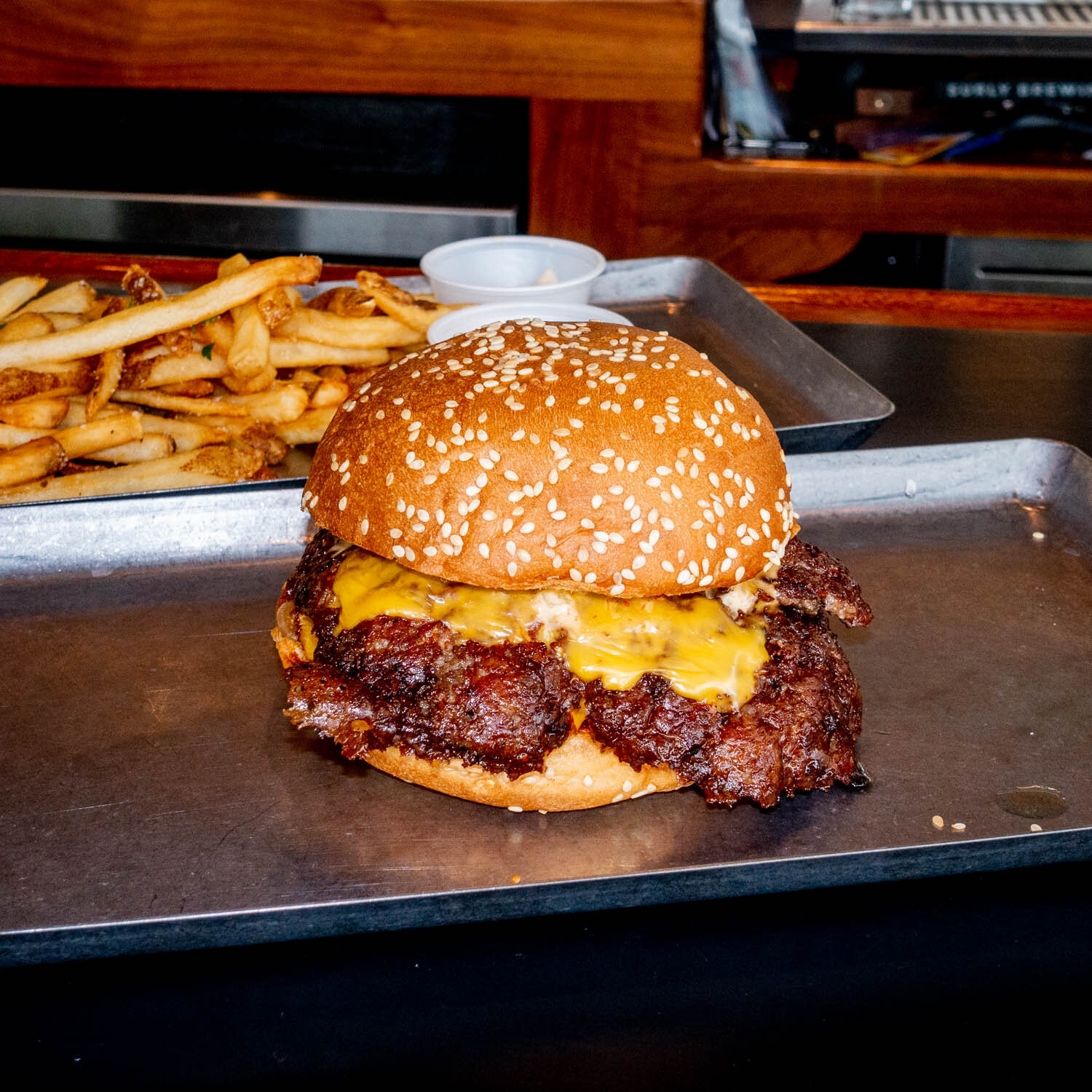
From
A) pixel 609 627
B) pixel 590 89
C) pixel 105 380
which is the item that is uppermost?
pixel 590 89

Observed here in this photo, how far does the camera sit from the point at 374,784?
207cm

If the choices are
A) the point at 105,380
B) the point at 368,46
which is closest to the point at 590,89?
the point at 368,46

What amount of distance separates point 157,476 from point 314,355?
1.96 feet

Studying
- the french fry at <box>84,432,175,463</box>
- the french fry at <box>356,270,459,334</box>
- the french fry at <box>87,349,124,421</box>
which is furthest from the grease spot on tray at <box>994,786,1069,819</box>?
the french fry at <box>87,349,124,421</box>

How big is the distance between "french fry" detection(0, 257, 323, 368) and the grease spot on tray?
7.32 ft

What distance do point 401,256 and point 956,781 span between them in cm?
448

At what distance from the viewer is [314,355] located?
3.23 meters

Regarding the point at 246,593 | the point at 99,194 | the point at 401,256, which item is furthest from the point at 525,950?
the point at 99,194

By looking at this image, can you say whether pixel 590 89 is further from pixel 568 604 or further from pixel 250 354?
pixel 568 604

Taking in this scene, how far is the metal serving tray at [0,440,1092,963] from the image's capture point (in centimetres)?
180

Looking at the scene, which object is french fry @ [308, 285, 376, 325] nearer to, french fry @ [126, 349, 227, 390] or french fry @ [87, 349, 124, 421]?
french fry @ [126, 349, 227, 390]

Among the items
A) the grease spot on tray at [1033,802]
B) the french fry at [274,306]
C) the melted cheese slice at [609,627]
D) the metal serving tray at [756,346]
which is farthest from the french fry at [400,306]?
the grease spot on tray at [1033,802]

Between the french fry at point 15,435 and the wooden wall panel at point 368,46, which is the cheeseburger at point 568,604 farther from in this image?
the wooden wall panel at point 368,46

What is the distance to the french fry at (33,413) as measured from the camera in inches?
113
